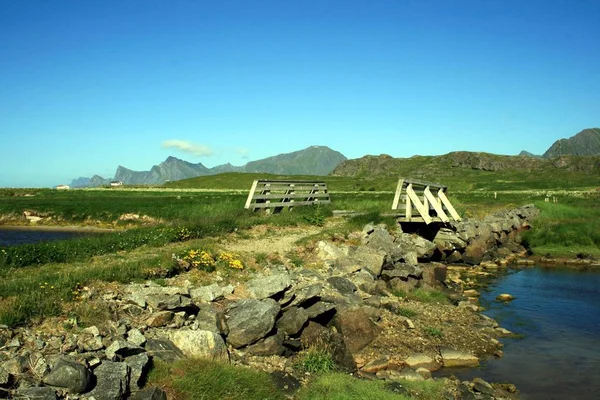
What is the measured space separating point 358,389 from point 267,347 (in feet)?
7.56

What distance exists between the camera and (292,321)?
11.8 m

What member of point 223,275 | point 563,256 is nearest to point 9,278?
point 223,275

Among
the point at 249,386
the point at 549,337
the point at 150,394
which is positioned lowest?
the point at 549,337

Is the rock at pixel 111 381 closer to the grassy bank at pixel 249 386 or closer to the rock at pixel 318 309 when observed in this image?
the grassy bank at pixel 249 386

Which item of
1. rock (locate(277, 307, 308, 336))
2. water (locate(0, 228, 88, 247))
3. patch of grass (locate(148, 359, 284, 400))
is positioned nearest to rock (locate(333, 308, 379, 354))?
rock (locate(277, 307, 308, 336))

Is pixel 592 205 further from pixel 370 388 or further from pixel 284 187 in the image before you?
pixel 370 388

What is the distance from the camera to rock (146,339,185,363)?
29.0 feet

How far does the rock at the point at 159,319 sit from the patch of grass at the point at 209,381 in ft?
5.20

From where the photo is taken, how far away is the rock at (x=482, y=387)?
10956 millimetres

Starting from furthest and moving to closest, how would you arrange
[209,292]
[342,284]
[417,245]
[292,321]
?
[417,245]
[342,284]
[209,292]
[292,321]

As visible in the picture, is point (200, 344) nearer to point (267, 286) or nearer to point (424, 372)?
point (267, 286)

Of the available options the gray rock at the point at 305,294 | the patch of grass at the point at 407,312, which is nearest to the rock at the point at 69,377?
the gray rock at the point at 305,294

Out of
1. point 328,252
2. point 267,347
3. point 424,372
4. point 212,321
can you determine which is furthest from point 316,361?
point 328,252

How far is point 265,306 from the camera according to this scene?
1125cm
